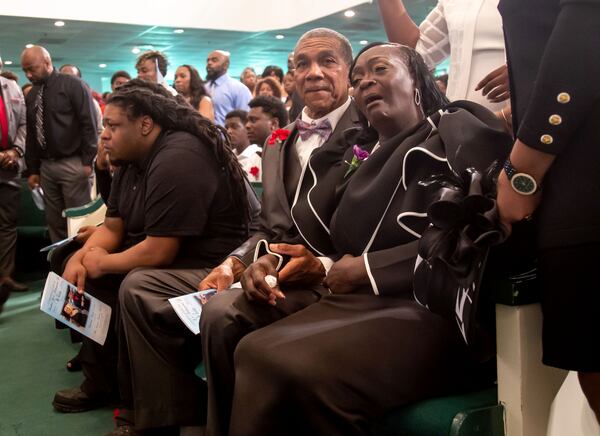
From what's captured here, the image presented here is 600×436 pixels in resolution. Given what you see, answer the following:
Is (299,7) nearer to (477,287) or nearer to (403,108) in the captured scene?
(403,108)

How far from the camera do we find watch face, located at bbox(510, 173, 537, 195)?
3.91 feet

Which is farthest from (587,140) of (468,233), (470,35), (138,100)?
(138,100)

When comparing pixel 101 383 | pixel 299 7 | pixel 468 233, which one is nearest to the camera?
pixel 468 233

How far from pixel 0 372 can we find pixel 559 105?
10.4 ft

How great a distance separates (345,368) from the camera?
1495mm

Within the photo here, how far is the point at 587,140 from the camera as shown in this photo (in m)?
1.14

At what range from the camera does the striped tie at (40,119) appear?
5215 mm

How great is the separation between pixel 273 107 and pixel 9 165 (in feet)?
6.27

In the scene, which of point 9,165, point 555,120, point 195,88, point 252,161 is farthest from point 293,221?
point 195,88

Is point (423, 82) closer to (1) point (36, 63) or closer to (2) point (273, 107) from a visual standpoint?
(2) point (273, 107)

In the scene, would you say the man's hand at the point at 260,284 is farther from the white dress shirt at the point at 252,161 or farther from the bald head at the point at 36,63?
the bald head at the point at 36,63

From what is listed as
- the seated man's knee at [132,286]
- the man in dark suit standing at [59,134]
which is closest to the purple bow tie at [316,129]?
the seated man's knee at [132,286]

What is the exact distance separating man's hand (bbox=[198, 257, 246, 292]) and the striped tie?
3337mm

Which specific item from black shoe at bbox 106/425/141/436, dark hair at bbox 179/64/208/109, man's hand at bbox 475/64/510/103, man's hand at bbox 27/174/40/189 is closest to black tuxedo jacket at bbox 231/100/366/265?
man's hand at bbox 475/64/510/103
